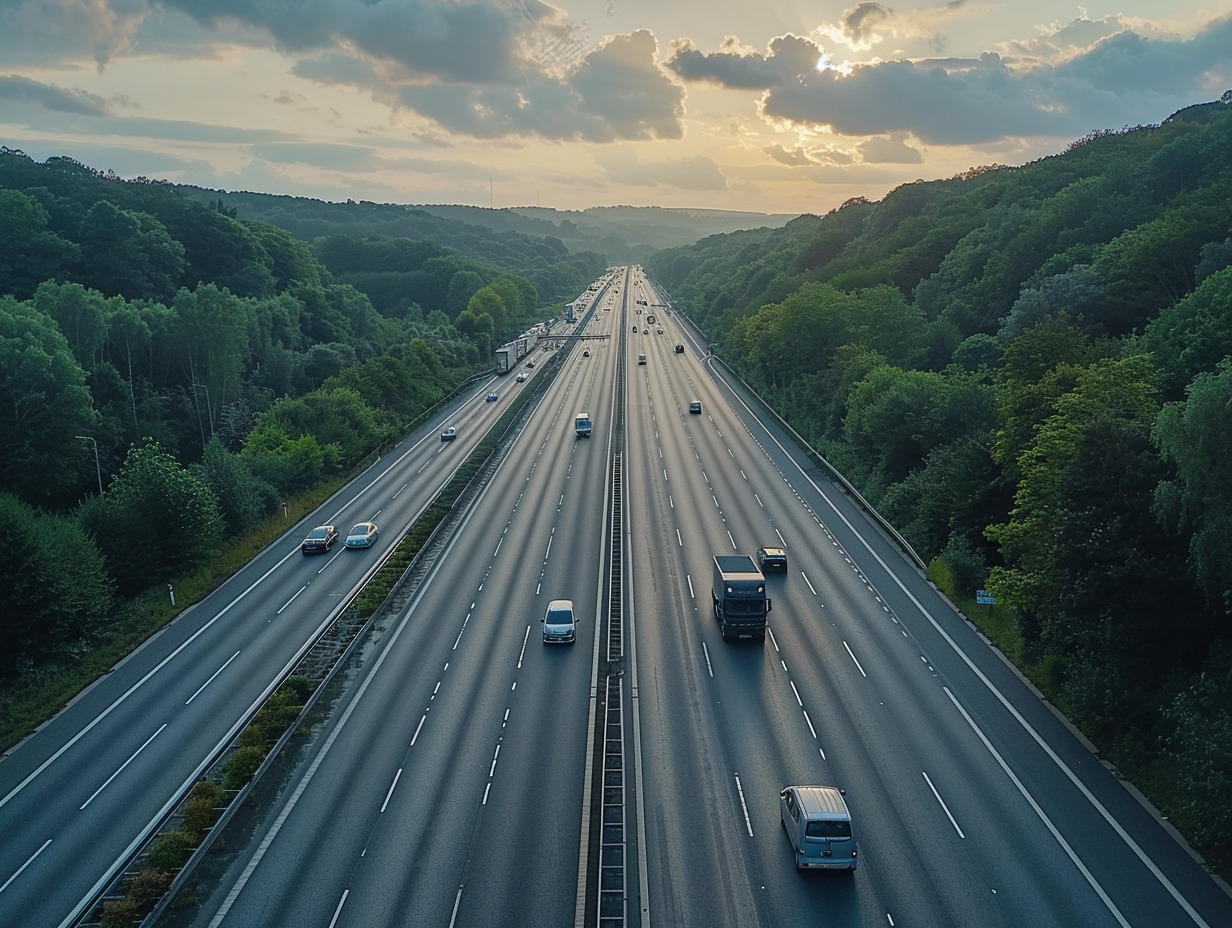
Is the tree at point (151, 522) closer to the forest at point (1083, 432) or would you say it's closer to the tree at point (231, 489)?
the tree at point (231, 489)

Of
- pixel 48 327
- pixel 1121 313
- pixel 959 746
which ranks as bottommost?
pixel 959 746

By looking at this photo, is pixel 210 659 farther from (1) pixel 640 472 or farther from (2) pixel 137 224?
(2) pixel 137 224

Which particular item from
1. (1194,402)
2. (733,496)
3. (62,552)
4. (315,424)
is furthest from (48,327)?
(1194,402)

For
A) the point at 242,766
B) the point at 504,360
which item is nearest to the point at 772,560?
the point at 242,766

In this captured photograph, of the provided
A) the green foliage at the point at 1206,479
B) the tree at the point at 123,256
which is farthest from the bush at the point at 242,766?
the tree at the point at 123,256

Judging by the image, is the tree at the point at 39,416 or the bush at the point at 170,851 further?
the tree at the point at 39,416

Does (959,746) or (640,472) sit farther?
(640,472)
